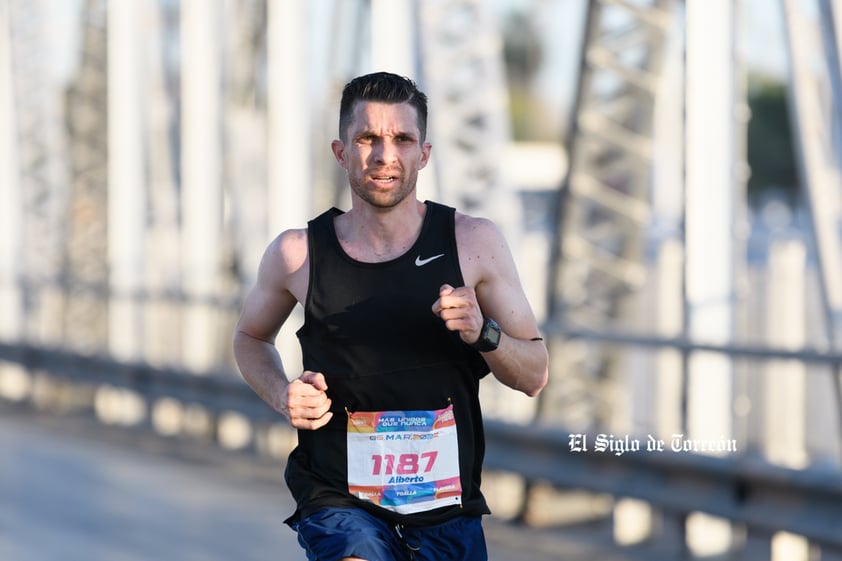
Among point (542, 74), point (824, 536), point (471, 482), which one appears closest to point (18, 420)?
point (824, 536)

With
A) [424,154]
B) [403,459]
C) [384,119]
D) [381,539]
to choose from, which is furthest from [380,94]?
[381,539]

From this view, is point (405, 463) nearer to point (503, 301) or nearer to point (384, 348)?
point (384, 348)

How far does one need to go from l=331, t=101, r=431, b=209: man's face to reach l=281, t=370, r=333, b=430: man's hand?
45 cm

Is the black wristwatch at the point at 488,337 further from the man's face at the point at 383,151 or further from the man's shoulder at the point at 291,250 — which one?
the man's shoulder at the point at 291,250

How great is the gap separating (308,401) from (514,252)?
7837 millimetres

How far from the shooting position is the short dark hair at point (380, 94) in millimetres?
4395

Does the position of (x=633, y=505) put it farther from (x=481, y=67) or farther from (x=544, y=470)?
(x=481, y=67)

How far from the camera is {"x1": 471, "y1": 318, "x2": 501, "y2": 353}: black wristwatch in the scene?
13.8ft

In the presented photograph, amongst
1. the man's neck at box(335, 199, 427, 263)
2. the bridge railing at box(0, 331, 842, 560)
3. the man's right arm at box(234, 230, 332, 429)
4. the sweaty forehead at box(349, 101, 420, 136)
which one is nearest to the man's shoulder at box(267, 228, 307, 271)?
the man's right arm at box(234, 230, 332, 429)

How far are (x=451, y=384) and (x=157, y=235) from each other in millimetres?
18119

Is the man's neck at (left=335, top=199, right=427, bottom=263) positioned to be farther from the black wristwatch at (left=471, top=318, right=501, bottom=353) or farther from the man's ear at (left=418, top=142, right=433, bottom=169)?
the black wristwatch at (left=471, top=318, right=501, bottom=353)

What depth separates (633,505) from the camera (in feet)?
31.7

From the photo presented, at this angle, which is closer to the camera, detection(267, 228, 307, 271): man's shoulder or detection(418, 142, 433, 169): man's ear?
detection(418, 142, 433, 169): man's ear

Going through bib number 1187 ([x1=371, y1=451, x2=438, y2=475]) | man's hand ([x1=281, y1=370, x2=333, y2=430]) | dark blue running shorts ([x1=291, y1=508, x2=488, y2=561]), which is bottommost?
dark blue running shorts ([x1=291, y1=508, x2=488, y2=561])
